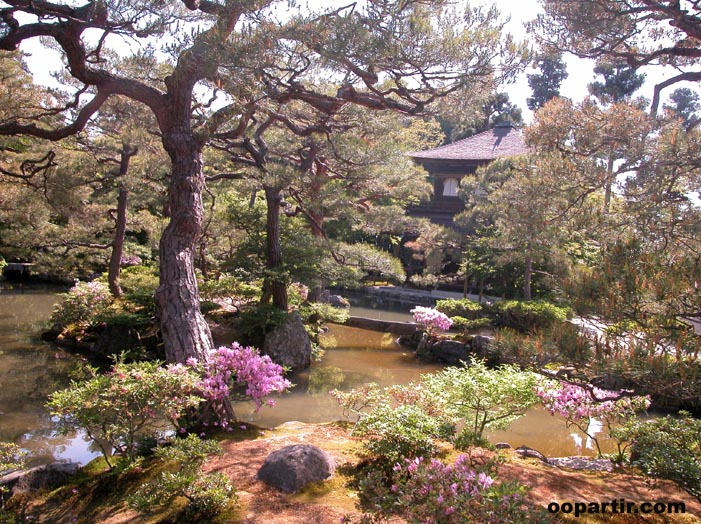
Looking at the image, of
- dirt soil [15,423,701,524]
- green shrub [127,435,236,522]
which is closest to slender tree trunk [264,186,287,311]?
dirt soil [15,423,701,524]

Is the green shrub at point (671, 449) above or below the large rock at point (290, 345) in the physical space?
above

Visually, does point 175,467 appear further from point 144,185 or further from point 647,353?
point 144,185

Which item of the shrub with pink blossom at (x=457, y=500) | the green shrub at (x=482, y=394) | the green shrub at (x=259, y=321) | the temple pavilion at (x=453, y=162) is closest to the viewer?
the shrub with pink blossom at (x=457, y=500)

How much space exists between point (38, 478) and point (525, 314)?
29.8 ft

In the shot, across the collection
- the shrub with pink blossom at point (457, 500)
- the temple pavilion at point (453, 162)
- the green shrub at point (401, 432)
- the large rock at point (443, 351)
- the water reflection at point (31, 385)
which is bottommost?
the water reflection at point (31, 385)

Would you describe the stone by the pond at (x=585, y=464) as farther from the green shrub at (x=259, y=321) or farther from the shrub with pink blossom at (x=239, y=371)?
the green shrub at (x=259, y=321)

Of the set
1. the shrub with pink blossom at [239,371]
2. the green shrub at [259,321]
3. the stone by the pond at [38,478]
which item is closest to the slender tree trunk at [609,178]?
the shrub with pink blossom at [239,371]

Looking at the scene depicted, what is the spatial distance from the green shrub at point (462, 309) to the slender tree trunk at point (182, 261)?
8.12 meters

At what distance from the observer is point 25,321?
1121cm

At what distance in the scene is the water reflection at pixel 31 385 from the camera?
5.05 metres

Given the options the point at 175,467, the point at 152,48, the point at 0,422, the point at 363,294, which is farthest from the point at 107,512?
the point at 363,294

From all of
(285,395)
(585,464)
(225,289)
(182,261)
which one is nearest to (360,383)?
(285,395)

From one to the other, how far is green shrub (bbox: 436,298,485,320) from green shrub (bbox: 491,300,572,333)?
1.58ft

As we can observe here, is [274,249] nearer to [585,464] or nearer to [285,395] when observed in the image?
[285,395]
